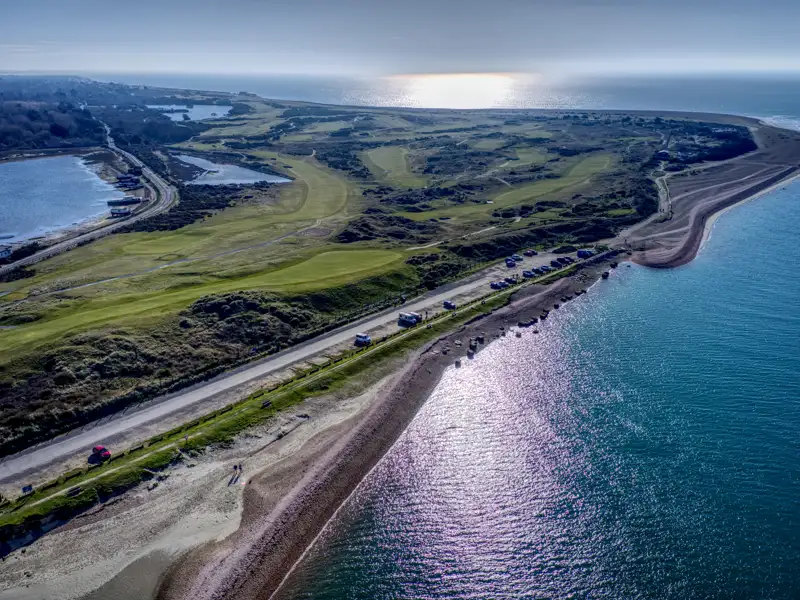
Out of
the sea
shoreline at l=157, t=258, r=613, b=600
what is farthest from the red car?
the sea

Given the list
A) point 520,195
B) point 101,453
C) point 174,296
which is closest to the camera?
point 101,453

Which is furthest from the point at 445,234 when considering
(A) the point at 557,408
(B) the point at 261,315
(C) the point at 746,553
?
(C) the point at 746,553

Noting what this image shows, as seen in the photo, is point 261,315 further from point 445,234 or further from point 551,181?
point 551,181

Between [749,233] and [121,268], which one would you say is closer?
[121,268]

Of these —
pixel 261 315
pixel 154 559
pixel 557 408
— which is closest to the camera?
pixel 154 559

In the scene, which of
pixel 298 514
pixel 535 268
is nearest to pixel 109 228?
pixel 535 268

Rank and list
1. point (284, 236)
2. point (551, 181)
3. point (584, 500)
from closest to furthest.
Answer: point (584, 500) → point (284, 236) → point (551, 181)

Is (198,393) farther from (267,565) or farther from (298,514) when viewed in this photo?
(267,565)

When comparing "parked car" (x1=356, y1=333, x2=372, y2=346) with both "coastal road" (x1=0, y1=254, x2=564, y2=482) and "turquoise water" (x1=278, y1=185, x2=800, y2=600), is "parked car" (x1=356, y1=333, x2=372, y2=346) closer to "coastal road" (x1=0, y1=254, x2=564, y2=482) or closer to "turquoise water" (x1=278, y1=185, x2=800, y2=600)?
"coastal road" (x1=0, y1=254, x2=564, y2=482)
